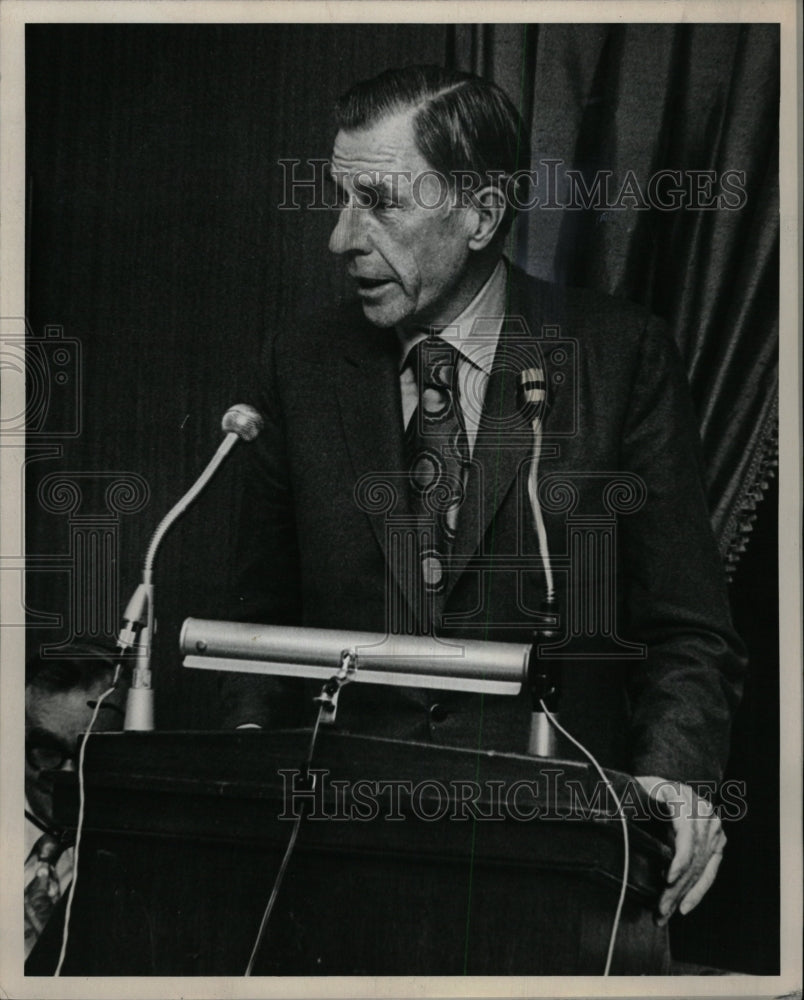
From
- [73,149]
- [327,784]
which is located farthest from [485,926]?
[73,149]

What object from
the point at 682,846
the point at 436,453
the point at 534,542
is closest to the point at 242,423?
the point at 436,453

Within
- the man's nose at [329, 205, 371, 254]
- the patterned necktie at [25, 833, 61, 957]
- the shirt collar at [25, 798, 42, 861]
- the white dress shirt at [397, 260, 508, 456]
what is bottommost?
the patterned necktie at [25, 833, 61, 957]

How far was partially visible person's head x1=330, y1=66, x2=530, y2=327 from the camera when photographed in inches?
99.5

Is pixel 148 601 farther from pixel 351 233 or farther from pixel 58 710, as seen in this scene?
pixel 351 233

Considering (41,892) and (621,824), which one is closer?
(621,824)

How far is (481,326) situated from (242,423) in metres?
0.49

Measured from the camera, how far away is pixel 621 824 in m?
2.30

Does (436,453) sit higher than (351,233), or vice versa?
(351,233)

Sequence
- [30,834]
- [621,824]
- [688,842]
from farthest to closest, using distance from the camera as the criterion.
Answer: [30,834], [688,842], [621,824]

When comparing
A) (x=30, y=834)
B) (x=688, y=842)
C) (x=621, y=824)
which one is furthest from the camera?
(x=30, y=834)

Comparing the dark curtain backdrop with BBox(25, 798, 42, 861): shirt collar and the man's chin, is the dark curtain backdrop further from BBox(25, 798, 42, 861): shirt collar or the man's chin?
BBox(25, 798, 42, 861): shirt collar

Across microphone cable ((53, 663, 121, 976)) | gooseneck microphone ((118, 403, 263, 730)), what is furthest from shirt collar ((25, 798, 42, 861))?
gooseneck microphone ((118, 403, 263, 730))

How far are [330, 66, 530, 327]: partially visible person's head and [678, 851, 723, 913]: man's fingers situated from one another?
112 centimetres

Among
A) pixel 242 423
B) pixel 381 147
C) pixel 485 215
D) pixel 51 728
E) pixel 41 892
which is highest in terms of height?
pixel 381 147
